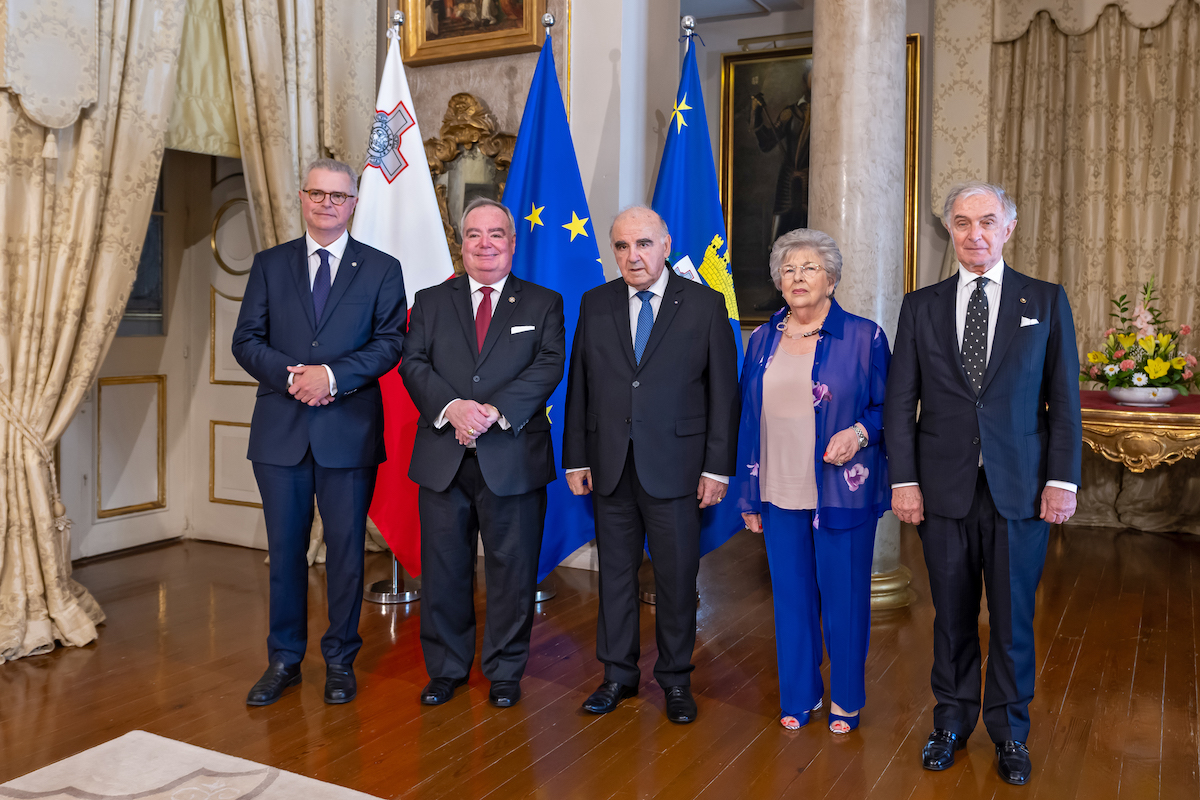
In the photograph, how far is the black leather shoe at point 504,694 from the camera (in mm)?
3295

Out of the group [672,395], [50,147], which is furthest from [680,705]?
[50,147]

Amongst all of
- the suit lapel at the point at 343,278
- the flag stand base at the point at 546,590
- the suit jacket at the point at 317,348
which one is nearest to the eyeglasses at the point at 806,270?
the suit jacket at the point at 317,348

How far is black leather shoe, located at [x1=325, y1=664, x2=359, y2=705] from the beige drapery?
120cm

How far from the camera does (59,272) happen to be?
12.7 ft

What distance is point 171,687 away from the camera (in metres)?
3.43

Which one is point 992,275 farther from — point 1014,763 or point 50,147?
point 50,147

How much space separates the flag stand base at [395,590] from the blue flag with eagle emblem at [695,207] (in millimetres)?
1416

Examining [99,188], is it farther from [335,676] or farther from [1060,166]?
[1060,166]

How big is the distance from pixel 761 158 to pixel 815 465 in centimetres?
492

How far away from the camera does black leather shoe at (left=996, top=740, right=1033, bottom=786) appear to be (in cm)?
276

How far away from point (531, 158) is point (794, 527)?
2287 millimetres

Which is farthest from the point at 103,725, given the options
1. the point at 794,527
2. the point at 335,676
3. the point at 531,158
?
the point at 531,158

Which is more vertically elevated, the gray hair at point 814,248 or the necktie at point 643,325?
the gray hair at point 814,248

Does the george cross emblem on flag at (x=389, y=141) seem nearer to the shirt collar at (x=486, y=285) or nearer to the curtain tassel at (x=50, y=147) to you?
the curtain tassel at (x=50, y=147)
